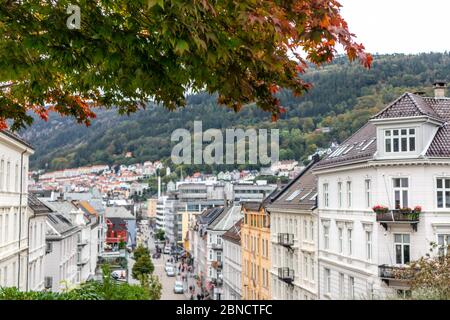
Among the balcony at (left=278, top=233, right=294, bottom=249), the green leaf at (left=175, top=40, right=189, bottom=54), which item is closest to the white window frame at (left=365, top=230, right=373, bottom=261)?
the balcony at (left=278, top=233, right=294, bottom=249)

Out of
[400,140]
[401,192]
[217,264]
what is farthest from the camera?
[217,264]

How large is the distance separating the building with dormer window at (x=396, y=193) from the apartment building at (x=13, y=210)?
17.4 meters

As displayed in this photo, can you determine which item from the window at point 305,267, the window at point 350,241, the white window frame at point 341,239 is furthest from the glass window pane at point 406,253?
the window at point 305,267

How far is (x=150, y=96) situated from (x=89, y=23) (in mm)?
2410

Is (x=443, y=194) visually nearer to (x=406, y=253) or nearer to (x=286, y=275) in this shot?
(x=406, y=253)

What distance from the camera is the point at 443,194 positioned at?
27375 millimetres

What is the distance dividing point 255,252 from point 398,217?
79.6 feet

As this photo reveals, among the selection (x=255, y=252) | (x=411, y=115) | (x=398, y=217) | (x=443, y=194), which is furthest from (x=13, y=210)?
(x=255, y=252)

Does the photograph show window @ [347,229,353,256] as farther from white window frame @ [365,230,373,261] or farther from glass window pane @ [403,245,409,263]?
glass window pane @ [403,245,409,263]

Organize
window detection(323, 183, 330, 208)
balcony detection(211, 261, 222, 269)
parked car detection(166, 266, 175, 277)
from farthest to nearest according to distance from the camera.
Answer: parked car detection(166, 266, 175, 277) → balcony detection(211, 261, 222, 269) → window detection(323, 183, 330, 208)

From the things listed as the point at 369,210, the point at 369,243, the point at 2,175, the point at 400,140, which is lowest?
the point at 369,243

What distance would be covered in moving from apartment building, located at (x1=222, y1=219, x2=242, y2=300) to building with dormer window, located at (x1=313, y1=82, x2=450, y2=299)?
2439 cm

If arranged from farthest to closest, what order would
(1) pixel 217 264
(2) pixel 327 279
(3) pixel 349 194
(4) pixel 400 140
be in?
(1) pixel 217 264
(2) pixel 327 279
(3) pixel 349 194
(4) pixel 400 140

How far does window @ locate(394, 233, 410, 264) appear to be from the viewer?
27758mm
